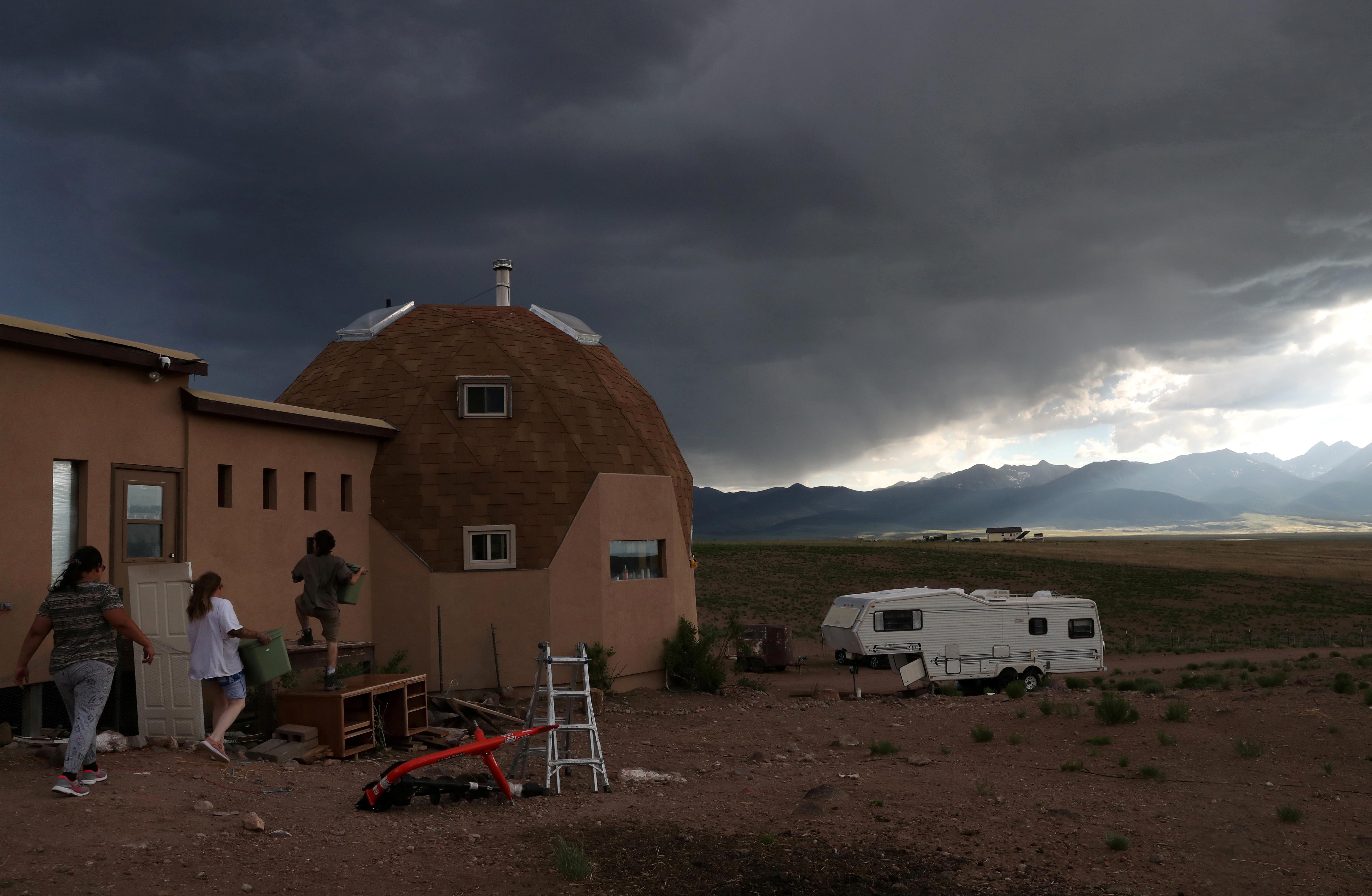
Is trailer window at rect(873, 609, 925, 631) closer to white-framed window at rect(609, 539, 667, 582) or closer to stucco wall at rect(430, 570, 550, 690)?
white-framed window at rect(609, 539, 667, 582)

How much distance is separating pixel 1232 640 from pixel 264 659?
120 ft

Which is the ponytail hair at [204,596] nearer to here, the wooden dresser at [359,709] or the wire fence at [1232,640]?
the wooden dresser at [359,709]

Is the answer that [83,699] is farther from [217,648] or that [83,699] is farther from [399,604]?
[399,604]

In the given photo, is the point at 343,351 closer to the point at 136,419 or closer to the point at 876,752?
the point at 136,419

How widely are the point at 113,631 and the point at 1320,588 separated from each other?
64.6m

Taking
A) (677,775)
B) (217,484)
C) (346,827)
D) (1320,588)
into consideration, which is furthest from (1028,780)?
(1320,588)

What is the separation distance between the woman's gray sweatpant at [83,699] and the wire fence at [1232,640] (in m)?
32.0

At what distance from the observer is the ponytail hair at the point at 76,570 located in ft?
25.4

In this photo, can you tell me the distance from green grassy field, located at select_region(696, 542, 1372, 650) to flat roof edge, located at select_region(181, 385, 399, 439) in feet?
78.7

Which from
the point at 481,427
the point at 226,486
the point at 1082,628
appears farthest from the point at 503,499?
the point at 1082,628

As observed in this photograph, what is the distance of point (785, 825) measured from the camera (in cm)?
824

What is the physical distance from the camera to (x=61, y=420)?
35.3ft

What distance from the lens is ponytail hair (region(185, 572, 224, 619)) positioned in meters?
9.43

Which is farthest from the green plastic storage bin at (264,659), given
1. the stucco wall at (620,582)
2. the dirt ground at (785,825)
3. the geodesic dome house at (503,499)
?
the stucco wall at (620,582)
